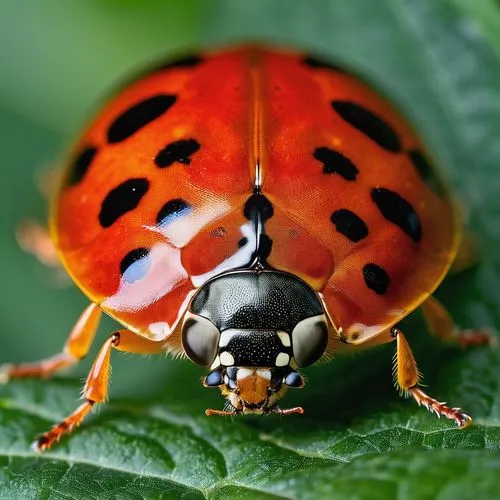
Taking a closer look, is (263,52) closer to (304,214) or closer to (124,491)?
(304,214)

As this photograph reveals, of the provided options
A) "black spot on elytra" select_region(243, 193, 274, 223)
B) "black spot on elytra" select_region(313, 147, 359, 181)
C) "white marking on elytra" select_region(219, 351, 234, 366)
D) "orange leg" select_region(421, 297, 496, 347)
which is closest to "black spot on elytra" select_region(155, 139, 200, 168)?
"black spot on elytra" select_region(243, 193, 274, 223)

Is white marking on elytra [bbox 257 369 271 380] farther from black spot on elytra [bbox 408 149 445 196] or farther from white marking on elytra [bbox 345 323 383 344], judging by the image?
black spot on elytra [bbox 408 149 445 196]

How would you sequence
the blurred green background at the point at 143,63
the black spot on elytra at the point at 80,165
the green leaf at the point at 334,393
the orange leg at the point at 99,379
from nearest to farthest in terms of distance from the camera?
the green leaf at the point at 334,393
the orange leg at the point at 99,379
the black spot on elytra at the point at 80,165
the blurred green background at the point at 143,63

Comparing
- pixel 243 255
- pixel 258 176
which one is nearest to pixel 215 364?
pixel 243 255

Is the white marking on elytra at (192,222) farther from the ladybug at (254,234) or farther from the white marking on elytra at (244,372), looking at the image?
the white marking on elytra at (244,372)

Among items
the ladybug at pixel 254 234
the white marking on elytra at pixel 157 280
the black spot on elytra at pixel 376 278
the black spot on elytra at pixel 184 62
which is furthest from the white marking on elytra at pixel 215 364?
the black spot on elytra at pixel 184 62

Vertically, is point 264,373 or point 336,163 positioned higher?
point 336,163

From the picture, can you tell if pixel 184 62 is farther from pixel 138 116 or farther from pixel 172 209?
pixel 172 209
